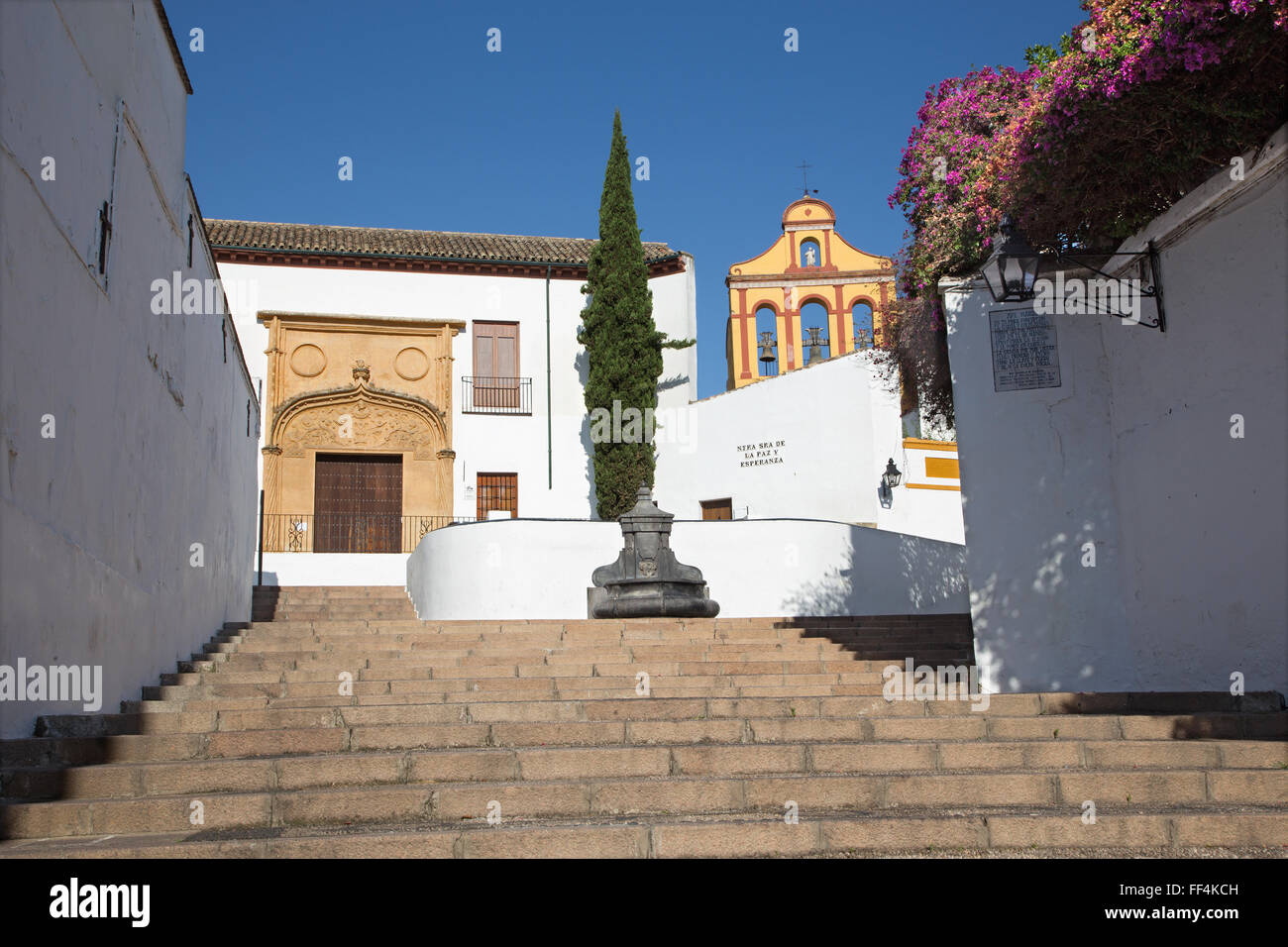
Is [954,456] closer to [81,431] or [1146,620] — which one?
[1146,620]

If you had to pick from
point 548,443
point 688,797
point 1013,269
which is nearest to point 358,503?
point 548,443

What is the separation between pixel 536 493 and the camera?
21828mm

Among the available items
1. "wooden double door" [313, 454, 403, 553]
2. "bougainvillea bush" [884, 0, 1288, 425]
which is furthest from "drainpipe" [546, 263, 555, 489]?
"bougainvillea bush" [884, 0, 1288, 425]

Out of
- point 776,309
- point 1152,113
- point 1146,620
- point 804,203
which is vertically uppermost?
point 804,203

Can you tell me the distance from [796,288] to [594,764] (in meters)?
22.9

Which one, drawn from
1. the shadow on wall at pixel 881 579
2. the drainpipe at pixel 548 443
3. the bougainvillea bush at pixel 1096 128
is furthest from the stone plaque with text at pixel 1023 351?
the drainpipe at pixel 548 443

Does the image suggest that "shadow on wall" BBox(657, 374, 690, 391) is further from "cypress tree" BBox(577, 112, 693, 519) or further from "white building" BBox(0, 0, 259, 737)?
"white building" BBox(0, 0, 259, 737)

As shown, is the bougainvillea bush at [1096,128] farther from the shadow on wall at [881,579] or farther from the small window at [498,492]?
the small window at [498,492]

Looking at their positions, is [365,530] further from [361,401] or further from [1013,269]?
[1013,269]

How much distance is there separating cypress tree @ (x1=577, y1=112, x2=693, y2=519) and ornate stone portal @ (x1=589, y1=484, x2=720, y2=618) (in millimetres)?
8140

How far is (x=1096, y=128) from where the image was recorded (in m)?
6.45

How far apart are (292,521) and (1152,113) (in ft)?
56.6
